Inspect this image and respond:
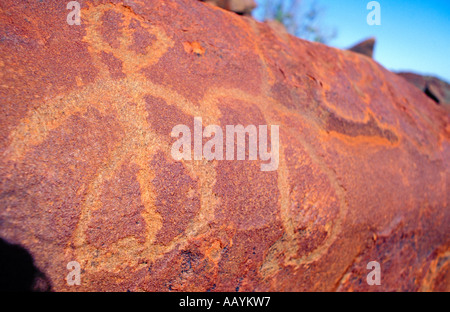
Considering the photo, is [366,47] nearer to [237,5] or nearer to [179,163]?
[237,5]

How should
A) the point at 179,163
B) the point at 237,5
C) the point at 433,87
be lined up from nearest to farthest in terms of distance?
the point at 179,163 → the point at 237,5 → the point at 433,87

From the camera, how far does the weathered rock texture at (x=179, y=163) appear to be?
1.76 feet

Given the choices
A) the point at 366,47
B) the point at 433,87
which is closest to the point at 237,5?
the point at 366,47

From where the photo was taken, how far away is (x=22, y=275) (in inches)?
19.6

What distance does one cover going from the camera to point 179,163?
64cm

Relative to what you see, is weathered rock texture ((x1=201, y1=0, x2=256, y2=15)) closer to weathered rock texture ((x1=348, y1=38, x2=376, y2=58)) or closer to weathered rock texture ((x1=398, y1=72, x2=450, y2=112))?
weathered rock texture ((x1=348, y1=38, x2=376, y2=58))

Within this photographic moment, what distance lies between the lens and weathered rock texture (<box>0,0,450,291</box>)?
0.54m

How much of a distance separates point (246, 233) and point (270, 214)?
0.25 ft


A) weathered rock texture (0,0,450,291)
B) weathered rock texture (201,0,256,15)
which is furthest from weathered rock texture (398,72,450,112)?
weathered rock texture (201,0,256,15)

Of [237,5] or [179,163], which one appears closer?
[179,163]

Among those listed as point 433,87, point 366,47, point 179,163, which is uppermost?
point 366,47
